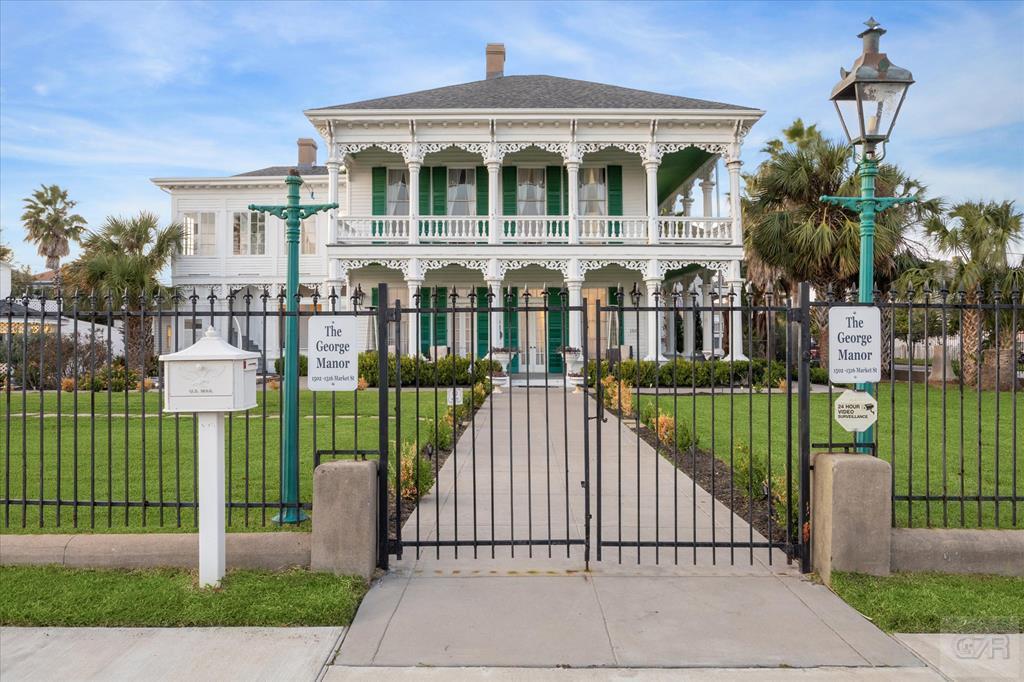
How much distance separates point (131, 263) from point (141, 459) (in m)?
16.5

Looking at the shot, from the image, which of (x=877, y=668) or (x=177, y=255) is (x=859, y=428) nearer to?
(x=877, y=668)

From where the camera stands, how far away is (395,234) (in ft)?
72.6

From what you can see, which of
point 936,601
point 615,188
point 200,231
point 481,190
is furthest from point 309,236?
point 936,601

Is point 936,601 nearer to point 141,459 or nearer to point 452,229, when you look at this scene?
point 141,459

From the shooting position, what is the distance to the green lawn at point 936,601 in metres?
4.37

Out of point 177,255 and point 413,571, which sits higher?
point 177,255

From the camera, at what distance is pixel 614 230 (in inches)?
856

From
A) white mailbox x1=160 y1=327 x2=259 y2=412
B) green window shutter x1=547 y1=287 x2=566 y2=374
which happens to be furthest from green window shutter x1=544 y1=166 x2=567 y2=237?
white mailbox x1=160 y1=327 x2=259 y2=412

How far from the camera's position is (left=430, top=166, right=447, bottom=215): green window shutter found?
23312 millimetres

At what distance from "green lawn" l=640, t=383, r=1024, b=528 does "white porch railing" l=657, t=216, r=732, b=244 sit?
5128 mm

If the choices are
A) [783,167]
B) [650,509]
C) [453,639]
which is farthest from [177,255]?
[453,639]

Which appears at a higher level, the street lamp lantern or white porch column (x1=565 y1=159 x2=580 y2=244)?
white porch column (x1=565 y1=159 x2=580 y2=244)

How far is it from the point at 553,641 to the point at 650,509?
3.32 m

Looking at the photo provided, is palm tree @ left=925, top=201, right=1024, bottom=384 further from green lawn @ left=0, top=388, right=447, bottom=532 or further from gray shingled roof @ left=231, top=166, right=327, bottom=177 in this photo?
gray shingled roof @ left=231, top=166, right=327, bottom=177
